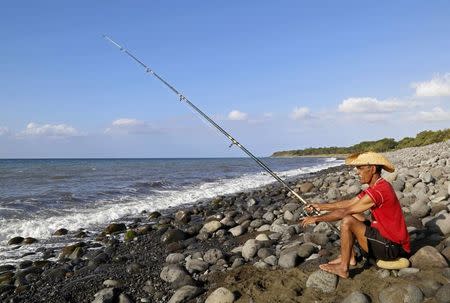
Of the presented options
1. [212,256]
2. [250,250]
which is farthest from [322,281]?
[212,256]

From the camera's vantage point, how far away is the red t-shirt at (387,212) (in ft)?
15.0

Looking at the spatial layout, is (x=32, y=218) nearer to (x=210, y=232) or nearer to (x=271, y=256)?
(x=210, y=232)

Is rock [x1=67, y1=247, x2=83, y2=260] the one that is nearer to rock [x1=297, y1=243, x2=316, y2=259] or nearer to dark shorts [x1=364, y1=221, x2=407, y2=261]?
rock [x1=297, y1=243, x2=316, y2=259]

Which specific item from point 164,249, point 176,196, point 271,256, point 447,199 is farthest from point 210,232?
point 176,196

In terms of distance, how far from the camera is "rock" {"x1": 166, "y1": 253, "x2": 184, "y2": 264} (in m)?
7.36

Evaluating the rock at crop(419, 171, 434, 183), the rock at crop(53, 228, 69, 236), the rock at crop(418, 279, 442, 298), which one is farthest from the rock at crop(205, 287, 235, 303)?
the rock at crop(419, 171, 434, 183)

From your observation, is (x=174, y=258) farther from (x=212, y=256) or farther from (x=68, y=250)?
(x=68, y=250)

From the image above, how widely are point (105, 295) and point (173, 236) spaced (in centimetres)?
362

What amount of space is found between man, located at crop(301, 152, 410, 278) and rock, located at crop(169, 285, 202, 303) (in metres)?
1.79

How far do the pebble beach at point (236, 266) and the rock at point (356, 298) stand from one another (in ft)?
0.04

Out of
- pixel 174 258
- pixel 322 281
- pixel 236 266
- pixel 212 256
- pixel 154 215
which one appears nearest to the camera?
pixel 322 281

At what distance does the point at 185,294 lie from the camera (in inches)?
211

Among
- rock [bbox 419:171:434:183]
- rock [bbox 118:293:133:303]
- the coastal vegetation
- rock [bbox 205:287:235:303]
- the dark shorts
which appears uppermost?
the coastal vegetation

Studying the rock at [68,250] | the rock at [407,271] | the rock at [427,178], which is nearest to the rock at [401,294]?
the rock at [407,271]
